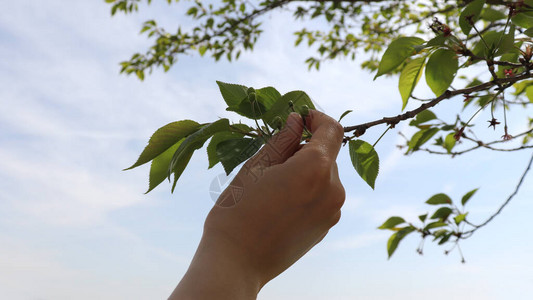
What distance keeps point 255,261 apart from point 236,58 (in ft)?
10.9

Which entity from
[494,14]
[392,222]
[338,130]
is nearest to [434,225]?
[392,222]

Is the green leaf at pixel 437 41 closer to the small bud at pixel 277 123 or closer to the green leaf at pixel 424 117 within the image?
the small bud at pixel 277 123

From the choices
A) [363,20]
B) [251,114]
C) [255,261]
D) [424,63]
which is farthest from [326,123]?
[363,20]

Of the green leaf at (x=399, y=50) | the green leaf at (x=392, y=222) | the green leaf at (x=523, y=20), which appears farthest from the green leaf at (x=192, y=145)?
the green leaf at (x=392, y=222)

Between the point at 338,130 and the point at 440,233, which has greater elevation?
the point at 440,233

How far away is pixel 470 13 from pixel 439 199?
4.13 feet

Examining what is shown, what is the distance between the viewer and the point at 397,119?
37.1 inches

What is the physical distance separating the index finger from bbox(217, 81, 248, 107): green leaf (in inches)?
5.8

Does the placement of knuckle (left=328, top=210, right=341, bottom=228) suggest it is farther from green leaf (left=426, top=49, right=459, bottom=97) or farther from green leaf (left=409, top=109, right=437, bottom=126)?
green leaf (left=409, top=109, right=437, bottom=126)

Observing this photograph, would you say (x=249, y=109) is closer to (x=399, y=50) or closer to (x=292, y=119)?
(x=292, y=119)

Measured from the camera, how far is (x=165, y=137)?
864 mm

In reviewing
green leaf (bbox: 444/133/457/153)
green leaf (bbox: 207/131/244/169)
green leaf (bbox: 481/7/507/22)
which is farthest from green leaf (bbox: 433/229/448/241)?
green leaf (bbox: 207/131/244/169)

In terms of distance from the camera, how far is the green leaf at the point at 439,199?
2092 mm

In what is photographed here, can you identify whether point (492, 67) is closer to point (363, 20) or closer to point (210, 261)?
point (210, 261)
